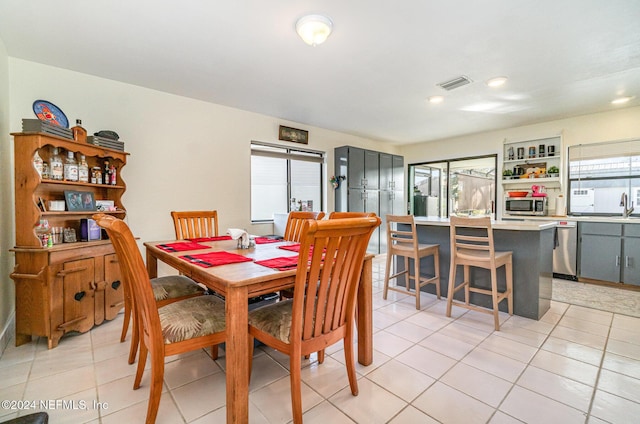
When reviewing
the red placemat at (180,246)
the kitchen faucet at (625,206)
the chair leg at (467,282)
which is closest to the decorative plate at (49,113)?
the red placemat at (180,246)

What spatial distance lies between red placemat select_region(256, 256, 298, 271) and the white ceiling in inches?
Result: 68.1

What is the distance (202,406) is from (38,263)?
1.74m

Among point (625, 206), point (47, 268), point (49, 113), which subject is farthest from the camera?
point (625, 206)

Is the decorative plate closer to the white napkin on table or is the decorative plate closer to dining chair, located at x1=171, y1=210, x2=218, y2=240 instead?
dining chair, located at x1=171, y1=210, x2=218, y2=240

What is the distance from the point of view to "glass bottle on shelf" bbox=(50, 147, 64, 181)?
2270 millimetres

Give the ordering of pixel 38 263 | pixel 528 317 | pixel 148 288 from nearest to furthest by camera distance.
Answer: pixel 148 288
pixel 38 263
pixel 528 317

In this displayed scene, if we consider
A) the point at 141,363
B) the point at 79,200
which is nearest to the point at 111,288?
the point at 79,200

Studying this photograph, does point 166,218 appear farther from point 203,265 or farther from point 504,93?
point 504,93

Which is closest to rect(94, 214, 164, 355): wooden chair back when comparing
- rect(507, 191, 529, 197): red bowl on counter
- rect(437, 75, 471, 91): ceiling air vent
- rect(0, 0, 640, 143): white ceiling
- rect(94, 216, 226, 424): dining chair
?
rect(94, 216, 226, 424): dining chair

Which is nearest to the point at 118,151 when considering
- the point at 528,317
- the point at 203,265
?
the point at 203,265

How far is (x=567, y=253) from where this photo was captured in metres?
4.07

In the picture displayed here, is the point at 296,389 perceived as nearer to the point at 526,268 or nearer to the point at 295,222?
the point at 295,222

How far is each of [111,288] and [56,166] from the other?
44.7 inches

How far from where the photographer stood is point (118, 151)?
8.86 feet
